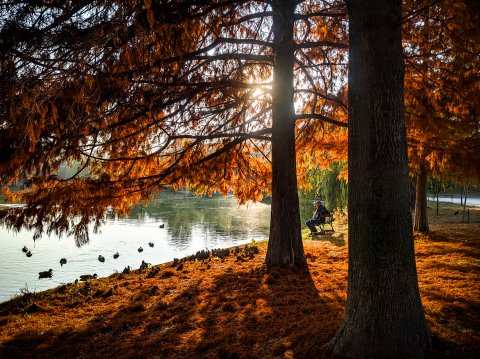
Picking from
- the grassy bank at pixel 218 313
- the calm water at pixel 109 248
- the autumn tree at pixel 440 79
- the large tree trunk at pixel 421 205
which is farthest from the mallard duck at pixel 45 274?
the large tree trunk at pixel 421 205

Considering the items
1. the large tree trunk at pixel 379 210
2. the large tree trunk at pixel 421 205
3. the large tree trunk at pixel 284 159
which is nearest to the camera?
the large tree trunk at pixel 379 210

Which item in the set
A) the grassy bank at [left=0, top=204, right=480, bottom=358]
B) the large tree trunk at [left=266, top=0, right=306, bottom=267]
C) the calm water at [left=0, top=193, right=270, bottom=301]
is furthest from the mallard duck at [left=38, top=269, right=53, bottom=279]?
the large tree trunk at [left=266, top=0, right=306, bottom=267]

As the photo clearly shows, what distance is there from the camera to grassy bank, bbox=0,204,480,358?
11.1 feet

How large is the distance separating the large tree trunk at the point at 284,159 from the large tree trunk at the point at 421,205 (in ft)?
20.9

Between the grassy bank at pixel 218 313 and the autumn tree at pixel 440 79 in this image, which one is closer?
the grassy bank at pixel 218 313

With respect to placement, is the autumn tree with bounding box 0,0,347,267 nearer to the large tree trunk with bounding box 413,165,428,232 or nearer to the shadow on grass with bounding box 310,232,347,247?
the shadow on grass with bounding box 310,232,347,247

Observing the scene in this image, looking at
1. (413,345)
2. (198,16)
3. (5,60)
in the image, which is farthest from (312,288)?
(5,60)

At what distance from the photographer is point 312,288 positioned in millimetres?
5273

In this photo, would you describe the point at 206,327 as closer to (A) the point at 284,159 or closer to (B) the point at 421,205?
(A) the point at 284,159

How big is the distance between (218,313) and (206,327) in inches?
18.9

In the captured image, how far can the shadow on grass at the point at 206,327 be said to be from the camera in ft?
11.2

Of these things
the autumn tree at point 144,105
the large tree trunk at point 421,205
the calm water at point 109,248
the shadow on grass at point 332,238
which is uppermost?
the autumn tree at point 144,105

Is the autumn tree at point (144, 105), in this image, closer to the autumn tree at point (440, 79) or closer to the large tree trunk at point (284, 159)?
the large tree trunk at point (284, 159)

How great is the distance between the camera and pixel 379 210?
9.01 ft
